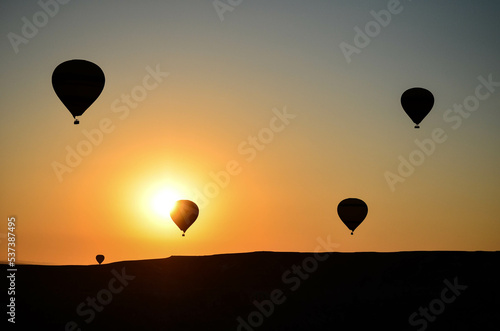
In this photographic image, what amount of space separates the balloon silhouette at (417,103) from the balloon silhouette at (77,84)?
1542 centimetres

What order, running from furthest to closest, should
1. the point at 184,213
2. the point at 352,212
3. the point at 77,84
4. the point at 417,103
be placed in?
the point at 184,213 → the point at 352,212 → the point at 417,103 → the point at 77,84

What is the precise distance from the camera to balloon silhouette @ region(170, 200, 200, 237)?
48156mm

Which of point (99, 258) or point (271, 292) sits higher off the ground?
point (99, 258)

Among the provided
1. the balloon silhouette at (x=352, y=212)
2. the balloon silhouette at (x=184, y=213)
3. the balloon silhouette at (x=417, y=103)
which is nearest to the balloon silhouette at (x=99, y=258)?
the balloon silhouette at (x=184, y=213)

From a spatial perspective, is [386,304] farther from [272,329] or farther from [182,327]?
[182,327]

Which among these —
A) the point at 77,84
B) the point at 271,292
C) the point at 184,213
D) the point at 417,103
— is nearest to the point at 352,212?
the point at 417,103

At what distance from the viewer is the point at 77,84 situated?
3506cm

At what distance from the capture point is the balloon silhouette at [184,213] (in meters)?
48.2

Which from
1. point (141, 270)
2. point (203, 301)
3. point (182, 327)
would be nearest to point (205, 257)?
point (141, 270)

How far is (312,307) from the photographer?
1373 inches

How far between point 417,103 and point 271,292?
40.8ft

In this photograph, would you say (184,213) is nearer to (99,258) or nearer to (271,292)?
(271,292)

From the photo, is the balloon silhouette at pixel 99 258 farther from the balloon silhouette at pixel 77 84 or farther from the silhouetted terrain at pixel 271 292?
the balloon silhouette at pixel 77 84

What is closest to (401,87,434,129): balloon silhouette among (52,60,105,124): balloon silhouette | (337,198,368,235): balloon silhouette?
(337,198,368,235): balloon silhouette
